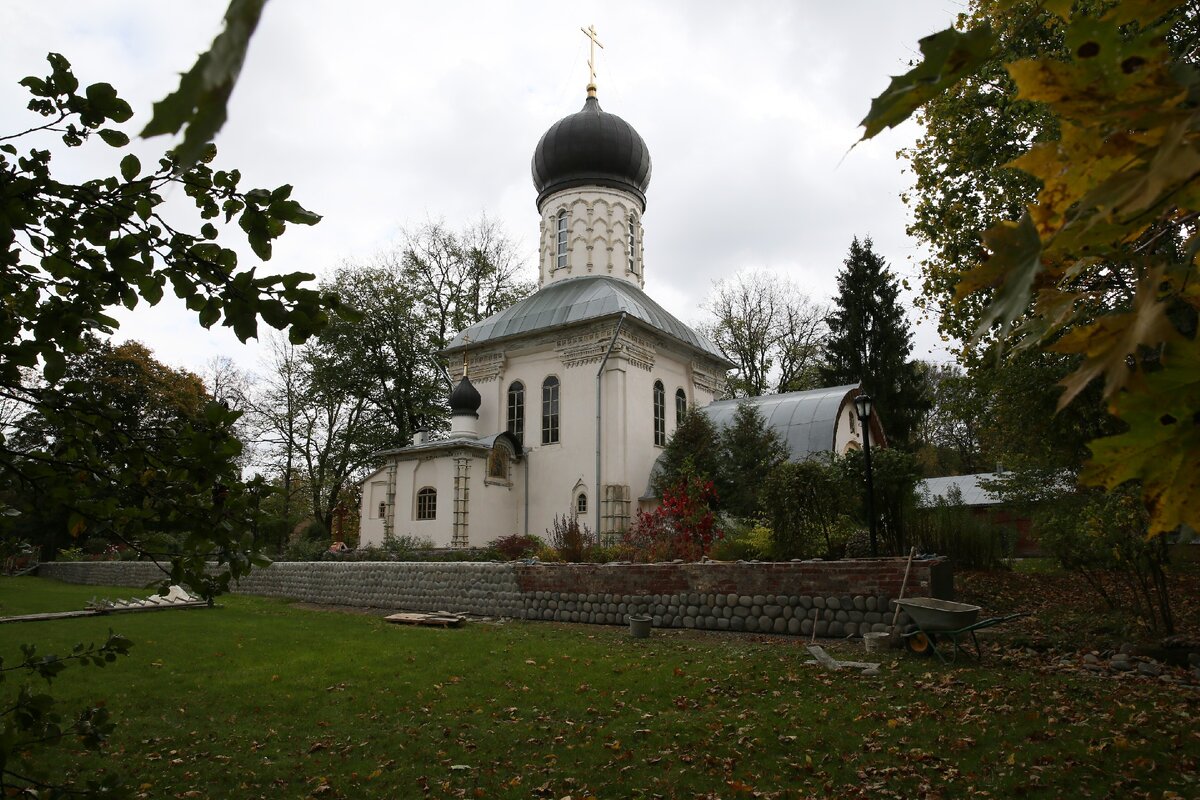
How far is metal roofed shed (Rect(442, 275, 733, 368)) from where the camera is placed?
79.6ft

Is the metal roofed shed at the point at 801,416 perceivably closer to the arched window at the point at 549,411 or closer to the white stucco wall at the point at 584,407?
the white stucco wall at the point at 584,407

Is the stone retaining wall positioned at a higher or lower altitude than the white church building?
lower

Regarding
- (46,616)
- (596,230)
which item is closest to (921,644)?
(46,616)

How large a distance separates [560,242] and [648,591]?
1784cm

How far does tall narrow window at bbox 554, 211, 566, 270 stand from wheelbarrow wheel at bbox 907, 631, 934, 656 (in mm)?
21084

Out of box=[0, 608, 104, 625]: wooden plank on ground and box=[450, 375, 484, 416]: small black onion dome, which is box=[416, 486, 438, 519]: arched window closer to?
→ box=[450, 375, 484, 416]: small black onion dome

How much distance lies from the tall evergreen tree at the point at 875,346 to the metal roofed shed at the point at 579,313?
779 centimetres

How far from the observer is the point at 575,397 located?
24.3 metres

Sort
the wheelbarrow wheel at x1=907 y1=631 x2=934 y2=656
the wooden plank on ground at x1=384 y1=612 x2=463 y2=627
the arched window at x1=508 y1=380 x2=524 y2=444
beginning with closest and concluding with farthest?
the wheelbarrow wheel at x1=907 y1=631 x2=934 y2=656 < the wooden plank on ground at x1=384 y1=612 x2=463 y2=627 < the arched window at x1=508 y1=380 x2=524 y2=444

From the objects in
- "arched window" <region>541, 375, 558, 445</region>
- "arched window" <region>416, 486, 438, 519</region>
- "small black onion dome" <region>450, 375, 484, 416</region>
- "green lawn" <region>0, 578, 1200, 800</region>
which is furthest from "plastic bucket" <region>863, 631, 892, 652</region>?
"small black onion dome" <region>450, 375, 484, 416</region>

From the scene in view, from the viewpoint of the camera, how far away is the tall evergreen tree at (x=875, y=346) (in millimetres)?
31938

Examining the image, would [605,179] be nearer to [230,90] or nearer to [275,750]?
[275,750]

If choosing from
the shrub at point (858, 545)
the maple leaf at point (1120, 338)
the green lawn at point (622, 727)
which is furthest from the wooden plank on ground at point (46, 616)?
the maple leaf at point (1120, 338)

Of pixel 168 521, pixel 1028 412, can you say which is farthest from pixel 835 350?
pixel 168 521
